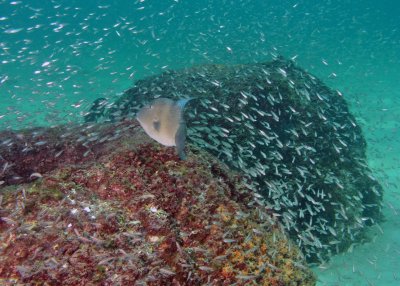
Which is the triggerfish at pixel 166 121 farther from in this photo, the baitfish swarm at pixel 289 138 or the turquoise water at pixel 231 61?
the turquoise water at pixel 231 61

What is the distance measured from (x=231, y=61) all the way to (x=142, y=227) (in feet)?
77.7

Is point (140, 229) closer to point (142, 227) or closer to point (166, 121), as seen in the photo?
point (142, 227)

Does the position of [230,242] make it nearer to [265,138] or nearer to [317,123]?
[265,138]

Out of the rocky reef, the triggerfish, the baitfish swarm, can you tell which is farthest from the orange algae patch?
the baitfish swarm

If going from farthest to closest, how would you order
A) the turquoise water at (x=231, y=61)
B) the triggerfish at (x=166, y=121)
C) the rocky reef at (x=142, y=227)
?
the turquoise water at (x=231, y=61), the triggerfish at (x=166, y=121), the rocky reef at (x=142, y=227)

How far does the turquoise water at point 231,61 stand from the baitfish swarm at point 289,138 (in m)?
1.05

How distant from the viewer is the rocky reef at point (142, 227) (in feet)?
9.17

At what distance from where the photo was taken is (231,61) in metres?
25.3

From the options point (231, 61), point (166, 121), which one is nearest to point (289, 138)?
point (166, 121)

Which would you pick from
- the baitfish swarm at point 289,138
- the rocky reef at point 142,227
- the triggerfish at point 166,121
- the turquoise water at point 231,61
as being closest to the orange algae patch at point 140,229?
the rocky reef at point 142,227

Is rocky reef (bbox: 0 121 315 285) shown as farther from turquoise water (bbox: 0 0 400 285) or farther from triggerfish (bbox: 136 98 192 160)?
turquoise water (bbox: 0 0 400 285)

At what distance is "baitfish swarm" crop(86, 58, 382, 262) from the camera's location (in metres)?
7.80

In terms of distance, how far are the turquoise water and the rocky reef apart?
535cm

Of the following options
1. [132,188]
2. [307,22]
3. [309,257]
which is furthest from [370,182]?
[307,22]
